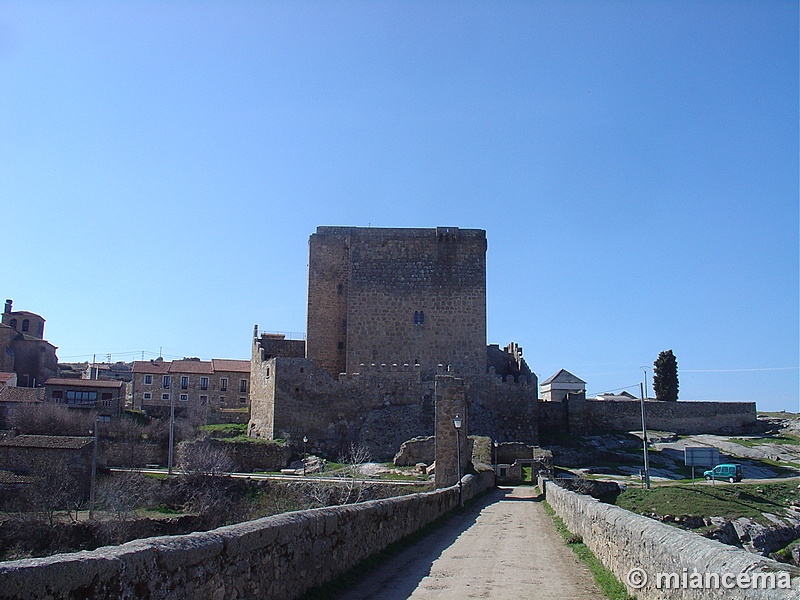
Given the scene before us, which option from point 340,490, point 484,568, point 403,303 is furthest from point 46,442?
point 484,568

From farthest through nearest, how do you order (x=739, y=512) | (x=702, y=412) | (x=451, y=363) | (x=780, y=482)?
1. (x=702, y=412)
2. (x=451, y=363)
3. (x=780, y=482)
4. (x=739, y=512)

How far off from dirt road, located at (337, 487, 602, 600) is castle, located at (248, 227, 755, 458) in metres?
20.9

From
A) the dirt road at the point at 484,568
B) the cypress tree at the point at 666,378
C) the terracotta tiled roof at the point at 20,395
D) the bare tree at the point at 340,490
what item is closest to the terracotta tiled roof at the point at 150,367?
the terracotta tiled roof at the point at 20,395

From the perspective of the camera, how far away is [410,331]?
4028cm

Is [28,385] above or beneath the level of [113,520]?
above

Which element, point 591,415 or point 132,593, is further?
point 591,415

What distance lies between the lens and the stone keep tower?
1577 inches

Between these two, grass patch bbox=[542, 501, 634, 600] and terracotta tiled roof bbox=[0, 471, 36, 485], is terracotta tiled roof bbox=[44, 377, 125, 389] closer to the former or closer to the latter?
terracotta tiled roof bbox=[0, 471, 36, 485]

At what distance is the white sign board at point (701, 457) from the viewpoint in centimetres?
3390

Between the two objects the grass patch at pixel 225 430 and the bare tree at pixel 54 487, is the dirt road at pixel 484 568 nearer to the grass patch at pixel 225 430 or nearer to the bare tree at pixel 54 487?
the bare tree at pixel 54 487

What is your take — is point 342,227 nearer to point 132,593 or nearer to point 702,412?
point 702,412

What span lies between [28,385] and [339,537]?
58.3 metres

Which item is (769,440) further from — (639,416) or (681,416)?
(639,416)

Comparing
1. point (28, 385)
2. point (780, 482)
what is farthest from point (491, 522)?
point (28, 385)
